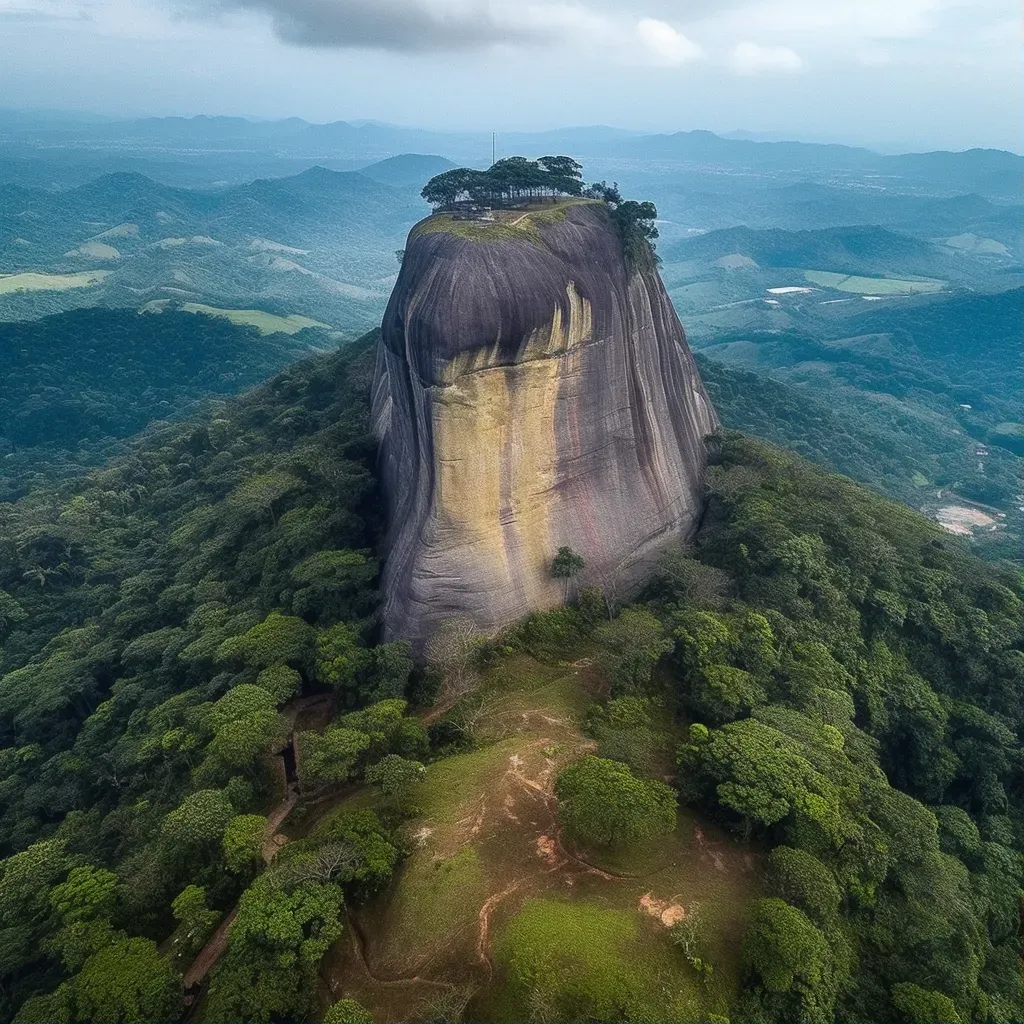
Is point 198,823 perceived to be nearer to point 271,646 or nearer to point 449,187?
Answer: point 271,646

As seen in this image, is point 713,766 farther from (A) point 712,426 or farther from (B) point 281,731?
(A) point 712,426

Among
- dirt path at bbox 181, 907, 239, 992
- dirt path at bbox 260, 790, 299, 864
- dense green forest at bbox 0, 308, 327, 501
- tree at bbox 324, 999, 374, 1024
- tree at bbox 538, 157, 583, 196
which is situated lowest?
dense green forest at bbox 0, 308, 327, 501

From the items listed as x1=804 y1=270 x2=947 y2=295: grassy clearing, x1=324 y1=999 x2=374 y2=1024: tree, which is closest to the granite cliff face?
x1=324 y1=999 x2=374 y2=1024: tree

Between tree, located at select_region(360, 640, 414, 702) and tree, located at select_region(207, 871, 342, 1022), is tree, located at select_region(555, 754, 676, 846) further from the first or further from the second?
tree, located at select_region(360, 640, 414, 702)

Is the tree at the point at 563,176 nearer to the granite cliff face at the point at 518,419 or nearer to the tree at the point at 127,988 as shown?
the granite cliff face at the point at 518,419

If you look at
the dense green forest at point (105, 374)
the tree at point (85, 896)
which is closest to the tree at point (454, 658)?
the tree at point (85, 896)

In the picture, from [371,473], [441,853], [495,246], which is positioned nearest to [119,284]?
[371,473]

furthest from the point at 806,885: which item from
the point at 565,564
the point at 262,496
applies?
the point at 262,496

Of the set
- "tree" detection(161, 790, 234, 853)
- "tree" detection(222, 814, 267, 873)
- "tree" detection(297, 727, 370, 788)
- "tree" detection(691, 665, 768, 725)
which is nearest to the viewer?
"tree" detection(222, 814, 267, 873)
